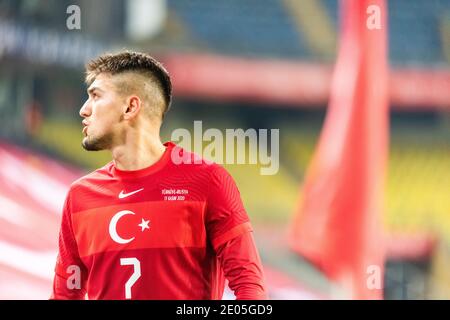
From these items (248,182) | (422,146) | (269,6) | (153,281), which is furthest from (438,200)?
(153,281)

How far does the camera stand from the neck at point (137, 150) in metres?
2.00

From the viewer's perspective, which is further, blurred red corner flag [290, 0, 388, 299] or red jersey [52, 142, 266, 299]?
blurred red corner flag [290, 0, 388, 299]

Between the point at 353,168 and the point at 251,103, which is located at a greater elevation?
the point at 251,103

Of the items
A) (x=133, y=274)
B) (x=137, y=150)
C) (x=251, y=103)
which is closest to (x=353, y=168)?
(x=251, y=103)

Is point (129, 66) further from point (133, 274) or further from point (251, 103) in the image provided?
point (251, 103)

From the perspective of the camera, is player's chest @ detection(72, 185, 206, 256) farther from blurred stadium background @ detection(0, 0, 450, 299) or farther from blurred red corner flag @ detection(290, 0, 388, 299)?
blurred red corner flag @ detection(290, 0, 388, 299)

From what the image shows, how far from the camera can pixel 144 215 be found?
6.48 feet

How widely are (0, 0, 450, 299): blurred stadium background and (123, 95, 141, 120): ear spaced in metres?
1.40

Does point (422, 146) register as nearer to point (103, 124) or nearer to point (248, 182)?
point (248, 182)

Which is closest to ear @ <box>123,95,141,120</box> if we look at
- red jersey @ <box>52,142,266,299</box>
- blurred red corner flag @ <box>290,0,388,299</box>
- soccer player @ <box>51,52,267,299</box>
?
soccer player @ <box>51,52,267,299</box>

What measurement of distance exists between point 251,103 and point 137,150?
63.4 inches

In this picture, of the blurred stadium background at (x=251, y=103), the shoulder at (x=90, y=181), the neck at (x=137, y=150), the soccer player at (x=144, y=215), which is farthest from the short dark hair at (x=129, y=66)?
the blurred stadium background at (x=251, y=103)

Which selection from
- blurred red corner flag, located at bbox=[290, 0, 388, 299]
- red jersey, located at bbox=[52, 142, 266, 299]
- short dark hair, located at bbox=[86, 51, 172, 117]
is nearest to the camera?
red jersey, located at bbox=[52, 142, 266, 299]

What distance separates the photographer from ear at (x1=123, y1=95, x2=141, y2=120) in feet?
6.57
